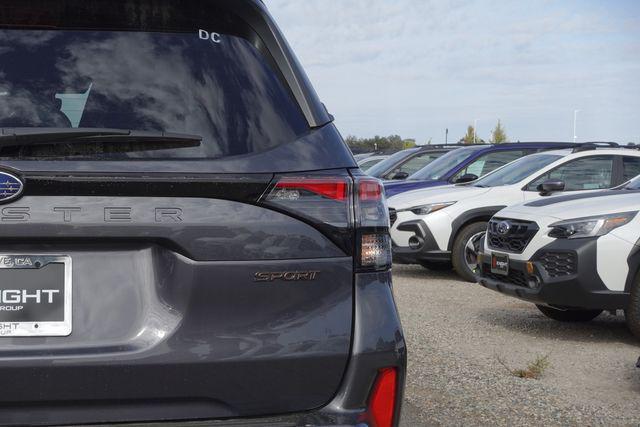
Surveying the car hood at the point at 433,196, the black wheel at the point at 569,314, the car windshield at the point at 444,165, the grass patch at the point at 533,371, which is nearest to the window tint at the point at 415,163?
the car windshield at the point at 444,165

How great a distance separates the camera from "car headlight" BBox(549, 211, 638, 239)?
7156mm

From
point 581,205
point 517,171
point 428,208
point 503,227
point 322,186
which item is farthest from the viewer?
point 517,171

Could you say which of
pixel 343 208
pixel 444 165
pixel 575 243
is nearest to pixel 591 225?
pixel 575 243

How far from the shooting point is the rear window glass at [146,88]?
2.48 metres

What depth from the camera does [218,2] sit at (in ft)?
8.86

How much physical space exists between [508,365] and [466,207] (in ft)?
16.6

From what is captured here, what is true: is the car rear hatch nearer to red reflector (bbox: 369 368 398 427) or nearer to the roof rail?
red reflector (bbox: 369 368 398 427)

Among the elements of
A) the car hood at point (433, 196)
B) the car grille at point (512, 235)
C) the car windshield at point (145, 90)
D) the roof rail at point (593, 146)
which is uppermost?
the roof rail at point (593, 146)

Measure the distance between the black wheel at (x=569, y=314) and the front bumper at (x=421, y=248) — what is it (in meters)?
2.93

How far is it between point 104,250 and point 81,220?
105 millimetres

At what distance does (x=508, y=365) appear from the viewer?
6.48 metres

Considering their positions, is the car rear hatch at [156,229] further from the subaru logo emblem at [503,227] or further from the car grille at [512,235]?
the subaru logo emblem at [503,227]

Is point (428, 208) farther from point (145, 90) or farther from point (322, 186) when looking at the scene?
point (145, 90)

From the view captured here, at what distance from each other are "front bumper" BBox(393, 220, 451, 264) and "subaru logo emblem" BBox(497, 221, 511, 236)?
3090 millimetres
